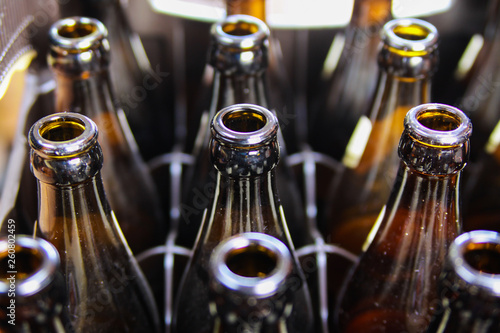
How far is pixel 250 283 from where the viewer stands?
1.14 feet

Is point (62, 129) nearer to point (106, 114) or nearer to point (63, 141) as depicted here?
point (63, 141)

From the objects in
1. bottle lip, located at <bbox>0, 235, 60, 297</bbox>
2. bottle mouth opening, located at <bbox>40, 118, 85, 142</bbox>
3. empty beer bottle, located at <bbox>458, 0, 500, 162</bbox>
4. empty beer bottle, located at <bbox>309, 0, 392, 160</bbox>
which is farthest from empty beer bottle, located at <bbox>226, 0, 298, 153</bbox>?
bottle lip, located at <bbox>0, 235, 60, 297</bbox>

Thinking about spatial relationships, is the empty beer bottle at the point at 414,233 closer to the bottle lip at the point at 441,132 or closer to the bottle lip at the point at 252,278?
the bottle lip at the point at 441,132

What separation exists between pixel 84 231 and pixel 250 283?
0.27 m

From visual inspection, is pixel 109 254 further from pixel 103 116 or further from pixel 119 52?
pixel 119 52

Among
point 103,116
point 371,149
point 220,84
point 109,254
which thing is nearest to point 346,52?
point 371,149

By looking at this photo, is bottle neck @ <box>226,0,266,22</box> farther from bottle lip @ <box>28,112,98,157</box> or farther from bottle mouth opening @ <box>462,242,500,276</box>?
bottle mouth opening @ <box>462,242,500,276</box>

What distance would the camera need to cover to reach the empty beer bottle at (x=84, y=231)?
470 mm

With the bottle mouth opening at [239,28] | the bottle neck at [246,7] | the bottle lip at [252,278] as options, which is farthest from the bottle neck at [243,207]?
the bottle neck at [246,7]

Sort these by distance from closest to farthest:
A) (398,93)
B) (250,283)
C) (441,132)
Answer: (250,283), (441,132), (398,93)

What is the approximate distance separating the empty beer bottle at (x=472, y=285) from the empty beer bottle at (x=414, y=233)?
0.11m

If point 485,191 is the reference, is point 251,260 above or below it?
above

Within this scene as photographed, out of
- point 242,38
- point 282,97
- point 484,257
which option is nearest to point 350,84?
point 282,97

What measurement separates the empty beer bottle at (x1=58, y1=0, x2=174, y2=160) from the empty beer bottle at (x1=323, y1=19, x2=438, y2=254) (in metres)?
0.34
